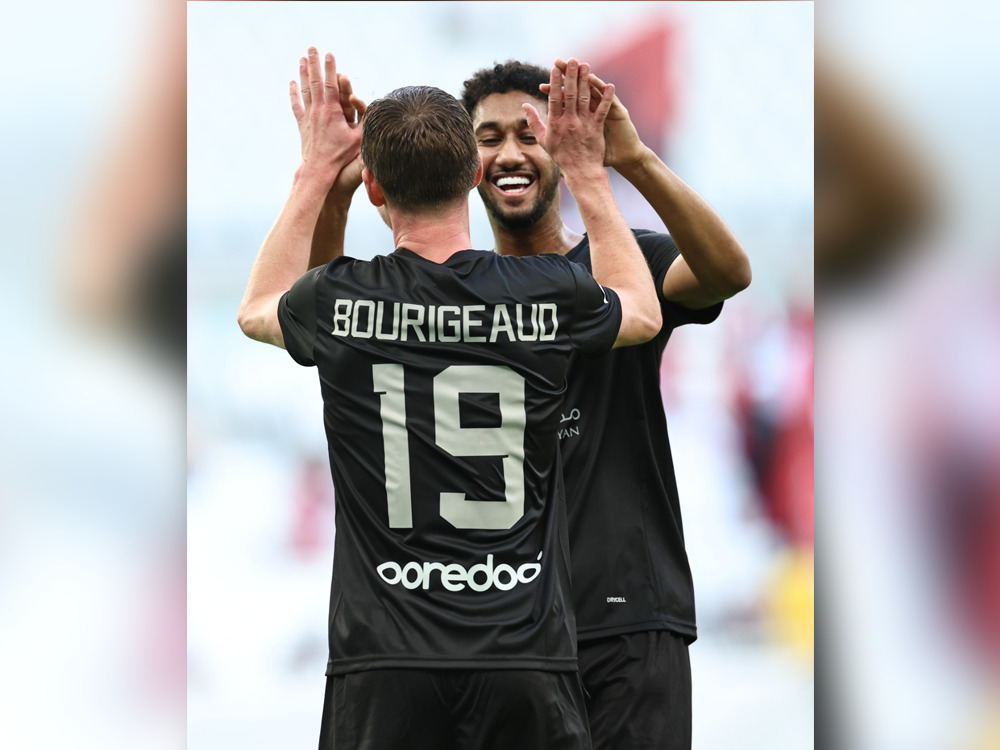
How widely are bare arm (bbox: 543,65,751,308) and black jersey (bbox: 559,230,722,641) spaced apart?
0.59 feet

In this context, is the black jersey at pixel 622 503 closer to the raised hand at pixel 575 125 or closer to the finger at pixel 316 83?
the raised hand at pixel 575 125

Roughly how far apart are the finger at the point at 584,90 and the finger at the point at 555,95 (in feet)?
0.15

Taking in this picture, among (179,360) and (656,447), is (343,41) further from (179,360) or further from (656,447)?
(656,447)

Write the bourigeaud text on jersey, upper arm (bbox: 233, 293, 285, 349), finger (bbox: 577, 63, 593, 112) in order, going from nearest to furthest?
1. the bourigeaud text on jersey
2. upper arm (bbox: 233, 293, 285, 349)
3. finger (bbox: 577, 63, 593, 112)

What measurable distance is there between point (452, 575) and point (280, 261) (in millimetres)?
839

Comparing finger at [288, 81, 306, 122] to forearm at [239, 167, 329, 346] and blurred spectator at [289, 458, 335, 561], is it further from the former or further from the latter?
blurred spectator at [289, 458, 335, 561]

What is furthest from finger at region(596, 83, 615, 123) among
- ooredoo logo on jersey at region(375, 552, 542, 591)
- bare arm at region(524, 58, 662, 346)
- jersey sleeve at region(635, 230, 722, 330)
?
ooredoo logo on jersey at region(375, 552, 542, 591)

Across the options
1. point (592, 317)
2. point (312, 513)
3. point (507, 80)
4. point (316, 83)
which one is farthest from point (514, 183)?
point (312, 513)

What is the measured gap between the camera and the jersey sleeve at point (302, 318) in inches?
87.2

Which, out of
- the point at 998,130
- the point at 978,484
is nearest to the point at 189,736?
the point at 978,484

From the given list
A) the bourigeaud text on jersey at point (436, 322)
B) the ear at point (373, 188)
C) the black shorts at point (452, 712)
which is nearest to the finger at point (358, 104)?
the ear at point (373, 188)

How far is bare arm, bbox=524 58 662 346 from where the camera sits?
2332mm

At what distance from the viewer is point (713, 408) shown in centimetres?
502

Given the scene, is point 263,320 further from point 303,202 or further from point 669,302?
point 669,302
